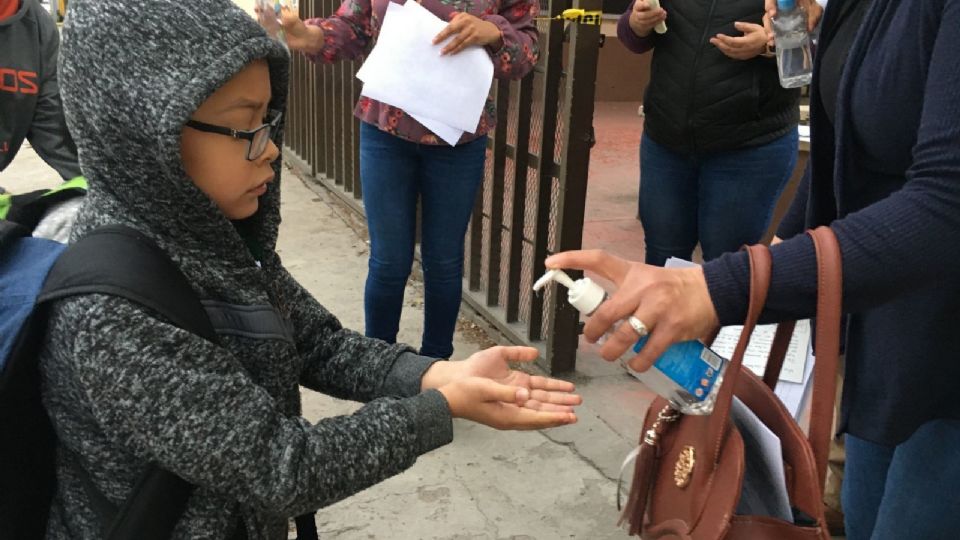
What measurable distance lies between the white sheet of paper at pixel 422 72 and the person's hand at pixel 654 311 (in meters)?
1.83

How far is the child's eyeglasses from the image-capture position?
1.40m

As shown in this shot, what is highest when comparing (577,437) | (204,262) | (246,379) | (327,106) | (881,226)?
(881,226)

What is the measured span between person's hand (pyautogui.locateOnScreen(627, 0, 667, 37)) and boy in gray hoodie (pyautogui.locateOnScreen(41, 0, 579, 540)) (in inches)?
71.3

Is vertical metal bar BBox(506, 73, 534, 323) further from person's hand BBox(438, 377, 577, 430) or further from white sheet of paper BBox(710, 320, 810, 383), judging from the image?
person's hand BBox(438, 377, 577, 430)

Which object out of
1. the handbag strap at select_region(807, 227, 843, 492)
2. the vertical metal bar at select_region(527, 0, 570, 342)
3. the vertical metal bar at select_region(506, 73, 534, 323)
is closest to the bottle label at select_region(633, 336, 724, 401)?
the handbag strap at select_region(807, 227, 843, 492)

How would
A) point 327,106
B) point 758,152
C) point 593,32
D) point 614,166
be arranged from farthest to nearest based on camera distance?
point 614,166
point 327,106
point 593,32
point 758,152

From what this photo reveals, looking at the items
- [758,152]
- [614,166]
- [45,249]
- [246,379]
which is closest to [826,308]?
[246,379]

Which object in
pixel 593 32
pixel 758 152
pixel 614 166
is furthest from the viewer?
pixel 614 166

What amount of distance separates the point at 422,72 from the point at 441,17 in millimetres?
208

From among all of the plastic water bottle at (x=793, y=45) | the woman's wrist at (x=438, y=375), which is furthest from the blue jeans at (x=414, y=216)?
the woman's wrist at (x=438, y=375)

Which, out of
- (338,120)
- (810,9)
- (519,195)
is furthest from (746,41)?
(338,120)

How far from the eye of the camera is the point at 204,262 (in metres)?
1.42

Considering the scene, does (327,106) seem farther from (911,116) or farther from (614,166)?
(911,116)

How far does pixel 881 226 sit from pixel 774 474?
40 centimetres
